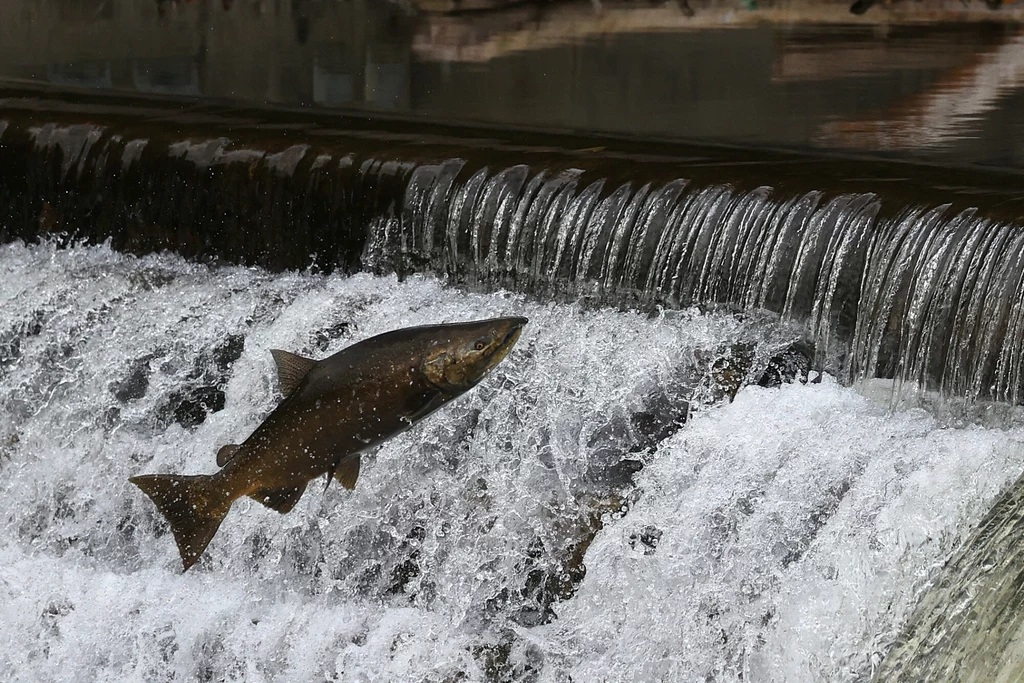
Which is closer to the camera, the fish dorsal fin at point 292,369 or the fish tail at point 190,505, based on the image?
the fish dorsal fin at point 292,369

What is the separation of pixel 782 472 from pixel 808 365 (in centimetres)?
102

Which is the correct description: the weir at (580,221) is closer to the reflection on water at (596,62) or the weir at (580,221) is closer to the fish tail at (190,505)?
the fish tail at (190,505)

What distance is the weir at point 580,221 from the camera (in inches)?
171

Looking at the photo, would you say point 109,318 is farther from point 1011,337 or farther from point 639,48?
point 639,48

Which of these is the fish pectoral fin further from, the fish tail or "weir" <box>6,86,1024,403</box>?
"weir" <box>6,86,1024,403</box>

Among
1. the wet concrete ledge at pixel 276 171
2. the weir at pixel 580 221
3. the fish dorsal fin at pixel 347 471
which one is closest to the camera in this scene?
the fish dorsal fin at pixel 347 471

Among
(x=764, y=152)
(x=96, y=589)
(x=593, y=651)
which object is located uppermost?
(x=764, y=152)

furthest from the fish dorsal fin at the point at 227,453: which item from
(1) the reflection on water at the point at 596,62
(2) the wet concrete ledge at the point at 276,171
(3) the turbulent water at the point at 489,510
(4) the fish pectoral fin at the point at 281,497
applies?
(1) the reflection on water at the point at 596,62

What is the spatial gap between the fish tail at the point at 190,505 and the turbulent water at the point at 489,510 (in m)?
0.81

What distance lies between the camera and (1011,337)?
13.9 ft

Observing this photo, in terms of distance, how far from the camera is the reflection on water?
6961mm

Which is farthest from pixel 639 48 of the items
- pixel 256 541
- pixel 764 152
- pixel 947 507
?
pixel 947 507

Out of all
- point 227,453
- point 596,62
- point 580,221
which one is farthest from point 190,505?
point 596,62

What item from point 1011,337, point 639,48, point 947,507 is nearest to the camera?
point 947,507
